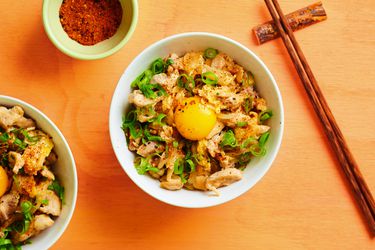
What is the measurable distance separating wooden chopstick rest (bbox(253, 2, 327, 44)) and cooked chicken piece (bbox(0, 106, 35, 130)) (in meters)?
1.38

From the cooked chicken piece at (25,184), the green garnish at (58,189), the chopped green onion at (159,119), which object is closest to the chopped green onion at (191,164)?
the chopped green onion at (159,119)

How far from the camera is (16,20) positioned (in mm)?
2906

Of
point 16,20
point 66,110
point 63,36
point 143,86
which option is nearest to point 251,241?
point 143,86

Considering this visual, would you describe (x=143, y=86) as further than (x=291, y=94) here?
No

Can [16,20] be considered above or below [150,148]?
above

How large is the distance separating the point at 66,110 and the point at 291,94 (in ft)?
4.33

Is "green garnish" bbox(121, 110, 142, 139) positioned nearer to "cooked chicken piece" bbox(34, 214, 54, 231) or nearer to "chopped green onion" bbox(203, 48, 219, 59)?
"chopped green onion" bbox(203, 48, 219, 59)

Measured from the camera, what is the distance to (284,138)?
2912mm

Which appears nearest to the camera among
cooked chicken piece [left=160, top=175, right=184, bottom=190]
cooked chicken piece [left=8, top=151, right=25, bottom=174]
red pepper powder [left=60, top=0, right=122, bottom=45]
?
cooked chicken piece [left=8, top=151, right=25, bottom=174]

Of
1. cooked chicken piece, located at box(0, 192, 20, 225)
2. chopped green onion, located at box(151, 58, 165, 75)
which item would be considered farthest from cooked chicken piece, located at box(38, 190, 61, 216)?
chopped green onion, located at box(151, 58, 165, 75)

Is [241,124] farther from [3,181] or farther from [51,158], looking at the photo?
[3,181]

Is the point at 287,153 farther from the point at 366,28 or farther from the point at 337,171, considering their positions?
the point at 366,28

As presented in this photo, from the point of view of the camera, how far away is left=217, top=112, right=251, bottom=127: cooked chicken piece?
8.50 feet

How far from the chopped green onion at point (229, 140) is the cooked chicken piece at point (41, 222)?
3.27 feet
